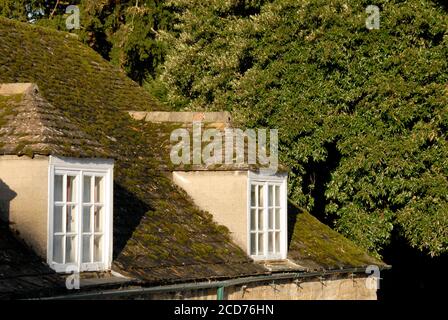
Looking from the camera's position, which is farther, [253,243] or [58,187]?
[253,243]

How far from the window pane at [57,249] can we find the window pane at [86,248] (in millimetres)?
566

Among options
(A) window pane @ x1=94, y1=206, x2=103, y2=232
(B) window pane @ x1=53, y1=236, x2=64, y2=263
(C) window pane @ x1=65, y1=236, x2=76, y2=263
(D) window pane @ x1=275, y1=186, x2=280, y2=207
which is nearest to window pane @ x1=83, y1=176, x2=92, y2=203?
(A) window pane @ x1=94, y1=206, x2=103, y2=232

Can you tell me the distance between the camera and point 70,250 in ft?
43.2

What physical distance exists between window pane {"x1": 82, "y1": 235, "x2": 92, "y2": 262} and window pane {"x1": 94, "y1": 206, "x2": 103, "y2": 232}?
0.26m

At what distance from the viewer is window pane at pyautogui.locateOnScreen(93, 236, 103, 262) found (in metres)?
13.7

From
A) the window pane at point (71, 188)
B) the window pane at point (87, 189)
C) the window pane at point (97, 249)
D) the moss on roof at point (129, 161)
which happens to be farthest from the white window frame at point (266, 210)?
the window pane at point (71, 188)

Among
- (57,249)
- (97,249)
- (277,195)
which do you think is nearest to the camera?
(57,249)

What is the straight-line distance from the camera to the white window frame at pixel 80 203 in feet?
41.8

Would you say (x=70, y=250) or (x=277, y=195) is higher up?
(x=277, y=195)

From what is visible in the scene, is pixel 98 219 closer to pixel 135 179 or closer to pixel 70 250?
pixel 70 250

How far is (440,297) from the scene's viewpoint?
3550cm

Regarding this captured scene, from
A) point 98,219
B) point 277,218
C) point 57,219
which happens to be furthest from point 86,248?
point 277,218

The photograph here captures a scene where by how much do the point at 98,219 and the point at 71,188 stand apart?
2.50 feet

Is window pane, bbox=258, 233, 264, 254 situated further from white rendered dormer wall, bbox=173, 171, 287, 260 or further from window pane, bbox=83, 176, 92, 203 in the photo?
window pane, bbox=83, 176, 92, 203
